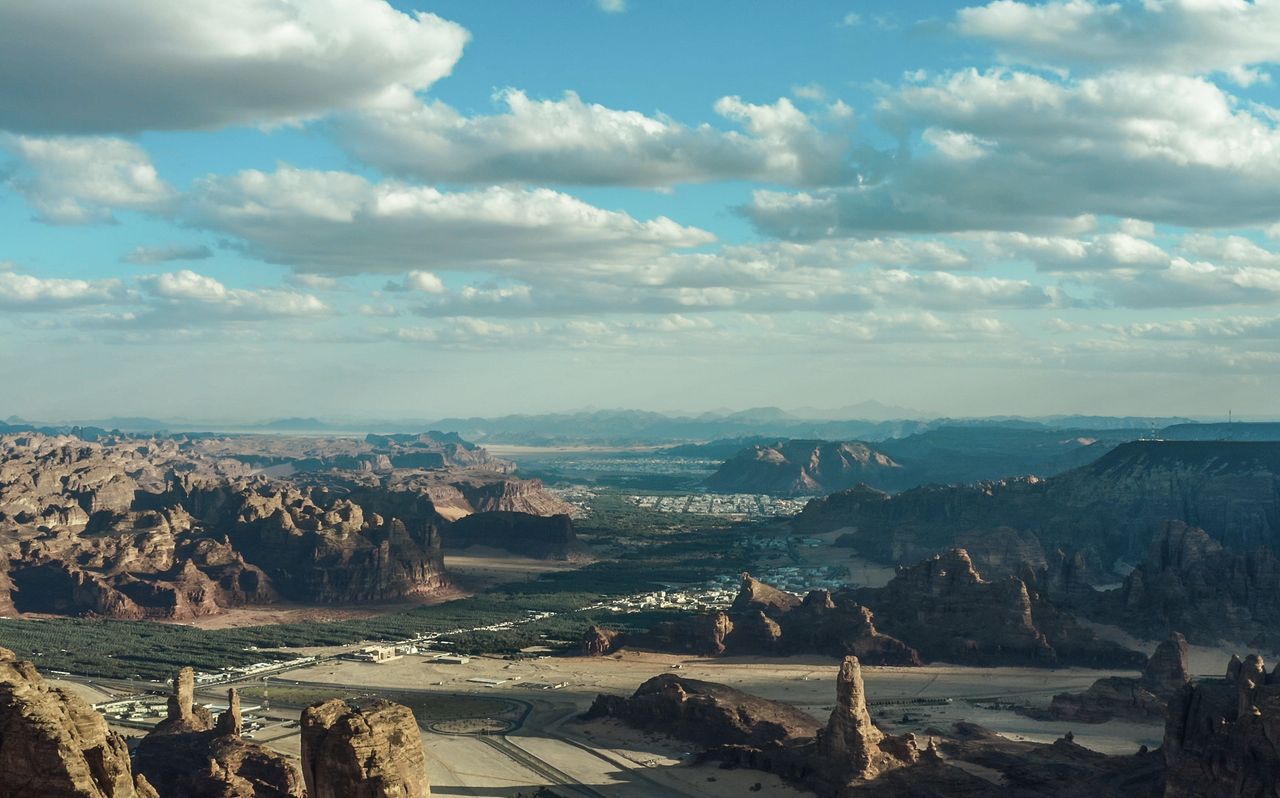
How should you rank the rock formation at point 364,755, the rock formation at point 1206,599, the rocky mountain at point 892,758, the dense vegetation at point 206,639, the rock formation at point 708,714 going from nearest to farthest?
the rock formation at point 364,755 < the rocky mountain at point 892,758 < the rock formation at point 708,714 < the dense vegetation at point 206,639 < the rock formation at point 1206,599

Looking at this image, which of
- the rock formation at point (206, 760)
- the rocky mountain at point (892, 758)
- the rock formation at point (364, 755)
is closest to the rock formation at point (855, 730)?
the rocky mountain at point (892, 758)

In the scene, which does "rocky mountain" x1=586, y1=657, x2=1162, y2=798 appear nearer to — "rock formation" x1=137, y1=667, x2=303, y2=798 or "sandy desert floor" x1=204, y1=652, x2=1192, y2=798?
"sandy desert floor" x1=204, y1=652, x2=1192, y2=798

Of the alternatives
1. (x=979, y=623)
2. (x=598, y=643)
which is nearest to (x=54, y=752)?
(x=598, y=643)

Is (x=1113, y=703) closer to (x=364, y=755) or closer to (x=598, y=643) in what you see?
(x=598, y=643)

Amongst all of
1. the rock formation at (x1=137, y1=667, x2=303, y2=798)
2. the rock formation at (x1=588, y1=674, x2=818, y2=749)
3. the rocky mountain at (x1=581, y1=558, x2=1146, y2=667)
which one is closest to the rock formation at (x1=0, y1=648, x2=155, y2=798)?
the rock formation at (x1=137, y1=667, x2=303, y2=798)

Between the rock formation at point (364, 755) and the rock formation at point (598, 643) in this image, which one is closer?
the rock formation at point (364, 755)

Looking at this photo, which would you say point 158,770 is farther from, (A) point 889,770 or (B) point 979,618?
(B) point 979,618

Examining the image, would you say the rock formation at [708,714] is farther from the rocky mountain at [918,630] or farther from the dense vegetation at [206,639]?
the dense vegetation at [206,639]
